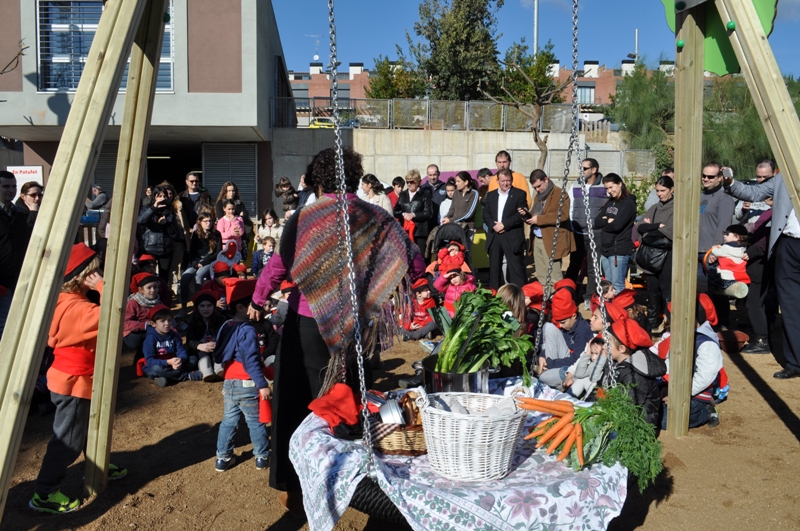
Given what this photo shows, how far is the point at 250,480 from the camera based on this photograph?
446cm

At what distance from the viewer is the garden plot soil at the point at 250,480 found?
392 centimetres

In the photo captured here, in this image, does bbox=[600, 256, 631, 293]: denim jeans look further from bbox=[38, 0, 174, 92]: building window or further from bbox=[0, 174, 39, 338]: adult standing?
bbox=[38, 0, 174, 92]: building window

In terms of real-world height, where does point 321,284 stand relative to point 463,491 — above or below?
above

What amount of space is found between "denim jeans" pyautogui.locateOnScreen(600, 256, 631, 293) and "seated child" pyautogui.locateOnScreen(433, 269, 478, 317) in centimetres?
176

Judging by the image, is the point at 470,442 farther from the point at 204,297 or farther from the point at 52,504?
the point at 204,297

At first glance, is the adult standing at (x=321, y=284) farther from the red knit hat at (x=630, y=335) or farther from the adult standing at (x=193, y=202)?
the adult standing at (x=193, y=202)

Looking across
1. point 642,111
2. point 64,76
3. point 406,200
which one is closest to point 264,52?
point 64,76

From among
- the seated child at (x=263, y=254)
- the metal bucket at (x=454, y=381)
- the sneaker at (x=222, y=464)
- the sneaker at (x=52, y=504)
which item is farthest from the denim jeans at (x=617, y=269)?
the sneaker at (x=52, y=504)

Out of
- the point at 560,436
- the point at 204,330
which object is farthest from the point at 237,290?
the point at 560,436

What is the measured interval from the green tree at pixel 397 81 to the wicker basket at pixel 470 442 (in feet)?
97.2

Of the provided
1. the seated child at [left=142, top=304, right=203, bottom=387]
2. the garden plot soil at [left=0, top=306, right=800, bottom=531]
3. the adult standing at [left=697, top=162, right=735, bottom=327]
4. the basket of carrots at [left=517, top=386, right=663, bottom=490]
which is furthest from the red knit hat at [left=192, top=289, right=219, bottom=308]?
the adult standing at [left=697, top=162, right=735, bottom=327]

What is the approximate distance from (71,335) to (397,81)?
30.8m

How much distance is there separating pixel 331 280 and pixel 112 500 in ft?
6.44

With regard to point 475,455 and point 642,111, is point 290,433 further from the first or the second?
point 642,111
